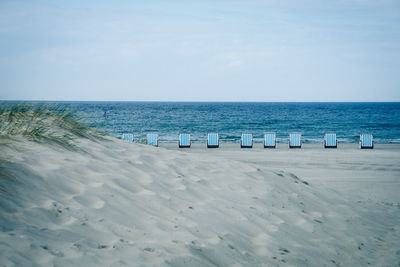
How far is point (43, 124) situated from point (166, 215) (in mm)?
2849

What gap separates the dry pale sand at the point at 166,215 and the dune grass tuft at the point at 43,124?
0.30 m

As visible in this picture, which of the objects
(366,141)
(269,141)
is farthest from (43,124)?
(366,141)

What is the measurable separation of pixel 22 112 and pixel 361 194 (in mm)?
7228

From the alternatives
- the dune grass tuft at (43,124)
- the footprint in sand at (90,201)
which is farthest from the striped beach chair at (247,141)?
the footprint in sand at (90,201)

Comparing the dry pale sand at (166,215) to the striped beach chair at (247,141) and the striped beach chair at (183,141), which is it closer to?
the striped beach chair at (247,141)

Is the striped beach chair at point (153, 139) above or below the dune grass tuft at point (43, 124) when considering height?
below

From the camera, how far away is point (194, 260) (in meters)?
2.48

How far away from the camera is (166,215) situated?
10.7ft

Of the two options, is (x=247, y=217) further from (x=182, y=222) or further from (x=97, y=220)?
(x=97, y=220)

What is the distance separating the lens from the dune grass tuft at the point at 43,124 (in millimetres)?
4379

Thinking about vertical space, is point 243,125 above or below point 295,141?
below

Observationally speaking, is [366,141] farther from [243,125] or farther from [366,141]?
[243,125]

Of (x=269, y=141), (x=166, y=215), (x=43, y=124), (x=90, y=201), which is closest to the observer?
(x=90, y=201)

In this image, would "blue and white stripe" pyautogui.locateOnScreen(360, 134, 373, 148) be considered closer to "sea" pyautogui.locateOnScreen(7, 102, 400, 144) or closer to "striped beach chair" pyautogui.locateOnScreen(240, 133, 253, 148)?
"striped beach chair" pyautogui.locateOnScreen(240, 133, 253, 148)
